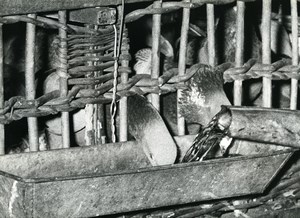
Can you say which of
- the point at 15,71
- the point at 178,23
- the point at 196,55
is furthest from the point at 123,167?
the point at 178,23

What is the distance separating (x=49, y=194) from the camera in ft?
3.70

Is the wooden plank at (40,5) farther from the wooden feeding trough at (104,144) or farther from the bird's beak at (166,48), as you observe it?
the bird's beak at (166,48)

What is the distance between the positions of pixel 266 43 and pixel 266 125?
29 cm

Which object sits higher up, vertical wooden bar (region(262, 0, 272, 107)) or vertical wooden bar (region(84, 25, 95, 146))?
vertical wooden bar (region(262, 0, 272, 107))

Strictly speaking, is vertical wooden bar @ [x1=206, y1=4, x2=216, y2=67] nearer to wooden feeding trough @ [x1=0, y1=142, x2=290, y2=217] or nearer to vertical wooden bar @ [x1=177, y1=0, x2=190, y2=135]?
vertical wooden bar @ [x1=177, y1=0, x2=190, y2=135]

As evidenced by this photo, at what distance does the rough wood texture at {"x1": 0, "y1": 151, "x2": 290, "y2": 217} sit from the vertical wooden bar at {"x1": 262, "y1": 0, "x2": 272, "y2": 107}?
0.84ft

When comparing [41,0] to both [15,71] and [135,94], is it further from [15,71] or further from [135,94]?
[15,71]


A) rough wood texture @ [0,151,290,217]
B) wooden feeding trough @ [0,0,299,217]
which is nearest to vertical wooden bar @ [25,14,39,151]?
wooden feeding trough @ [0,0,299,217]

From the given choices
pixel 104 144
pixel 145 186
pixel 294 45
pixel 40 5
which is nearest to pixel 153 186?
pixel 145 186

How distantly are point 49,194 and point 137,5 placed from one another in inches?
27.2

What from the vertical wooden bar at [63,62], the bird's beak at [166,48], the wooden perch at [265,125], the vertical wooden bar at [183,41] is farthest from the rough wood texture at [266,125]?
the bird's beak at [166,48]

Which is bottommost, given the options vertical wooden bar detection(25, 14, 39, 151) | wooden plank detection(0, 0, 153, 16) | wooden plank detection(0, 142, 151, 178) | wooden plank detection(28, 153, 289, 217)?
wooden plank detection(28, 153, 289, 217)

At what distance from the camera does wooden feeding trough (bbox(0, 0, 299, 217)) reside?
117 cm

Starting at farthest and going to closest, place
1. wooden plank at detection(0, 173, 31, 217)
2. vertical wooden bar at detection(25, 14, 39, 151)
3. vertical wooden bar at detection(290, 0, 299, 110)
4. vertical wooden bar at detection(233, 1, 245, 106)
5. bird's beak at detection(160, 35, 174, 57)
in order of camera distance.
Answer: bird's beak at detection(160, 35, 174, 57), vertical wooden bar at detection(290, 0, 299, 110), vertical wooden bar at detection(233, 1, 245, 106), vertical wooden bar at detection(25, 14, 39, 151), wooden plank at detection(0, 173, 31, 217)
